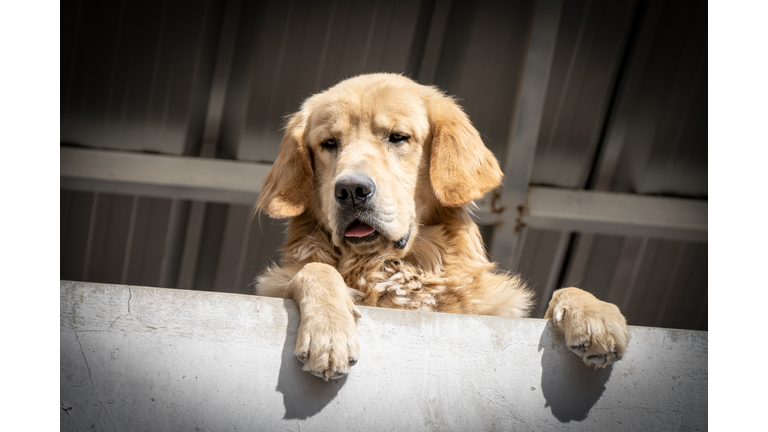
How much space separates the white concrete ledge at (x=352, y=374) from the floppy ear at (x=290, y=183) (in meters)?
0.63

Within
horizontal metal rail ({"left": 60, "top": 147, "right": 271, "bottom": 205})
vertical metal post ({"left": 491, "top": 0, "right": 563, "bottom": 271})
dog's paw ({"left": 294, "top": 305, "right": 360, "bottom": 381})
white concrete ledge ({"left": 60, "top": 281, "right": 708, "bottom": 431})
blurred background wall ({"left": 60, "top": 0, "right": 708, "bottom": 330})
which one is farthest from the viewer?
horizontal metal rail ({"left": 60, "top": 147, "right": 271, "bottom": 205})

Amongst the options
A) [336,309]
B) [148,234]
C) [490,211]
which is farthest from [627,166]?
[148,234]

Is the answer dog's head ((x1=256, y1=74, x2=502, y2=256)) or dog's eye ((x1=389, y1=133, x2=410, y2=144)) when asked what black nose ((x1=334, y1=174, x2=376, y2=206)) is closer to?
dog's head ((x1=256, y1=74, x2=502, y2=256))

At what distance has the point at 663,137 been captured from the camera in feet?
14.3

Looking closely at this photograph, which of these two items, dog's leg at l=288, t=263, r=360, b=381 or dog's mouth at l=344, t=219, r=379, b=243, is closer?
dog's leg at l=288, t=263, r=360, b=381

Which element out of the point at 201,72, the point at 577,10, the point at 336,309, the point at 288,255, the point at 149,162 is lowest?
the point at 149,162

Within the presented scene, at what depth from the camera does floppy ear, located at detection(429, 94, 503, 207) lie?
2285 mm

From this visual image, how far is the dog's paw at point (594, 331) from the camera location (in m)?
1.70

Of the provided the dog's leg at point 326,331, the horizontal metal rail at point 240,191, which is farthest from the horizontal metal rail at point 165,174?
the dog's leg at point 326,331

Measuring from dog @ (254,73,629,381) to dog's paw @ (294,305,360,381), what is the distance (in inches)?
10.3

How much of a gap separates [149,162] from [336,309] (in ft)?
11.2

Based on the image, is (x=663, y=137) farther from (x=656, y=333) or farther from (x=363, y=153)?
(x=363, y=153)

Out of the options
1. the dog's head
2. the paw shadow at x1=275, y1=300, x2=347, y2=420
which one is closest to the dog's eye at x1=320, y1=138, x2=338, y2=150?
the dog's head

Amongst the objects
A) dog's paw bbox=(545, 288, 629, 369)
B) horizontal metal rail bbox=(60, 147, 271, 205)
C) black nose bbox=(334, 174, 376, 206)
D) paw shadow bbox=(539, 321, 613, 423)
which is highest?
black nose bbox=(334, 174, 376, 206)
